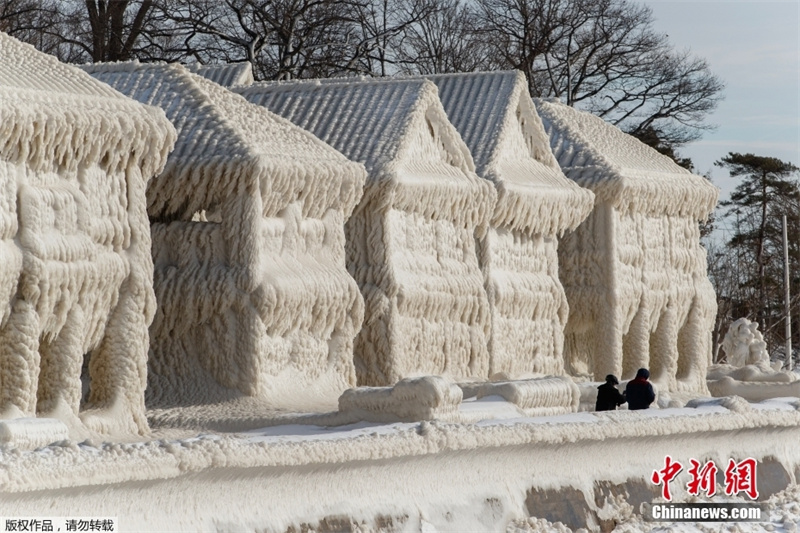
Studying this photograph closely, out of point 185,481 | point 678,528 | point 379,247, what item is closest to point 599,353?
point 379,247

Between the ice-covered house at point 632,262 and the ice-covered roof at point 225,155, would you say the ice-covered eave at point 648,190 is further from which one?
the ice-covered roof at point 225,155

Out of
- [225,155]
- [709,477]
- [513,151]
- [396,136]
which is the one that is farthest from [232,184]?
[513,151]

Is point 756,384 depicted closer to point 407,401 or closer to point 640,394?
point 640,394

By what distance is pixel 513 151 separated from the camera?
24.8m

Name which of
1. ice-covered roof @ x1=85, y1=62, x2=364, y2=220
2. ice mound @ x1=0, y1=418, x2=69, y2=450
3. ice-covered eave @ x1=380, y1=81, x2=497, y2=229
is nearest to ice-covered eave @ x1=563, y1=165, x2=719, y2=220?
ice-covered eave @ x1=380, y1=81, x2=497, y2=229

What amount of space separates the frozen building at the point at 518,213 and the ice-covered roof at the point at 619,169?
1062mm

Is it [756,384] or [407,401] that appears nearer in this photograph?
[407,401]

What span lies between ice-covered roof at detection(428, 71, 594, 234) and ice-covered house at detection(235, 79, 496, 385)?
32.9 inches

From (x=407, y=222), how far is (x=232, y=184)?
3656 millimetres

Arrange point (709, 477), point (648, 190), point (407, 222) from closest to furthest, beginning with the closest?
1. point (709, 477)
2. point (407, 222)
3. point (648, 190)

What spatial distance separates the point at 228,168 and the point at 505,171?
662cm

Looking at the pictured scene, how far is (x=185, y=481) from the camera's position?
11188 mm

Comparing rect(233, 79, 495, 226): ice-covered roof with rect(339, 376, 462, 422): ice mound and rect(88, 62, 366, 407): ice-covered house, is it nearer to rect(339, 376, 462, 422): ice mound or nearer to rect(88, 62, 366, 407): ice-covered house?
rect(88, 62, 366, 407): ice-covered house

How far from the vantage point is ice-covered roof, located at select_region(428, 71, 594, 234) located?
23.8m
